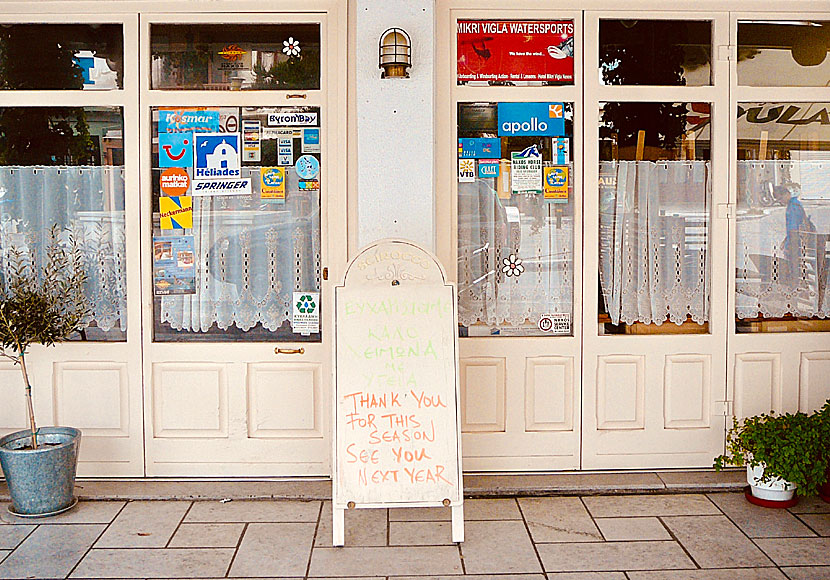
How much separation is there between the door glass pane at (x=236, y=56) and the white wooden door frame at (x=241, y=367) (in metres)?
0.05

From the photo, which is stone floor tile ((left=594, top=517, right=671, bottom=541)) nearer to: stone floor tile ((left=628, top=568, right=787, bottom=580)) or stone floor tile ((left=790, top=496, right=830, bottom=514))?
stone floor tile ((left=628, top=568, right=787, bottom=580))

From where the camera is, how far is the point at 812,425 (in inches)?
177

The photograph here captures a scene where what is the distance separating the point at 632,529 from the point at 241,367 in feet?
6.91

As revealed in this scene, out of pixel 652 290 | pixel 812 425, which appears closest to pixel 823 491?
→ pixel 812 425

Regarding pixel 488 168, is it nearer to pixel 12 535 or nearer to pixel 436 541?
pixel 436 541

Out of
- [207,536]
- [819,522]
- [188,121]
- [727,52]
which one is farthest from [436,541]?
[727,52]

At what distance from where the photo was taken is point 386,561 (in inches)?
155

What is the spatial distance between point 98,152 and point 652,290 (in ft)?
9.81

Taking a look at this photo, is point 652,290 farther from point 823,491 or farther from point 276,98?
point 276,98

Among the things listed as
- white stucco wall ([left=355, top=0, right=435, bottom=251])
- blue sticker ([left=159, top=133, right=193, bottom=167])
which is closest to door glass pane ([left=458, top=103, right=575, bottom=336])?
white stucco wall ([left=355, top=0, right=435, bottom=251])

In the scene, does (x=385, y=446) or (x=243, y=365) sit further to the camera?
(x=243, y=365)

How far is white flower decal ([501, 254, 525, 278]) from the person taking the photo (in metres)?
4.92

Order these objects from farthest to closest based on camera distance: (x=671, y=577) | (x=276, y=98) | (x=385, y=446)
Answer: (x=276, y=98), (x=385, y=446), (x=671, y=577)

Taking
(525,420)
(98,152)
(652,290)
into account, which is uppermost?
(98,152)
